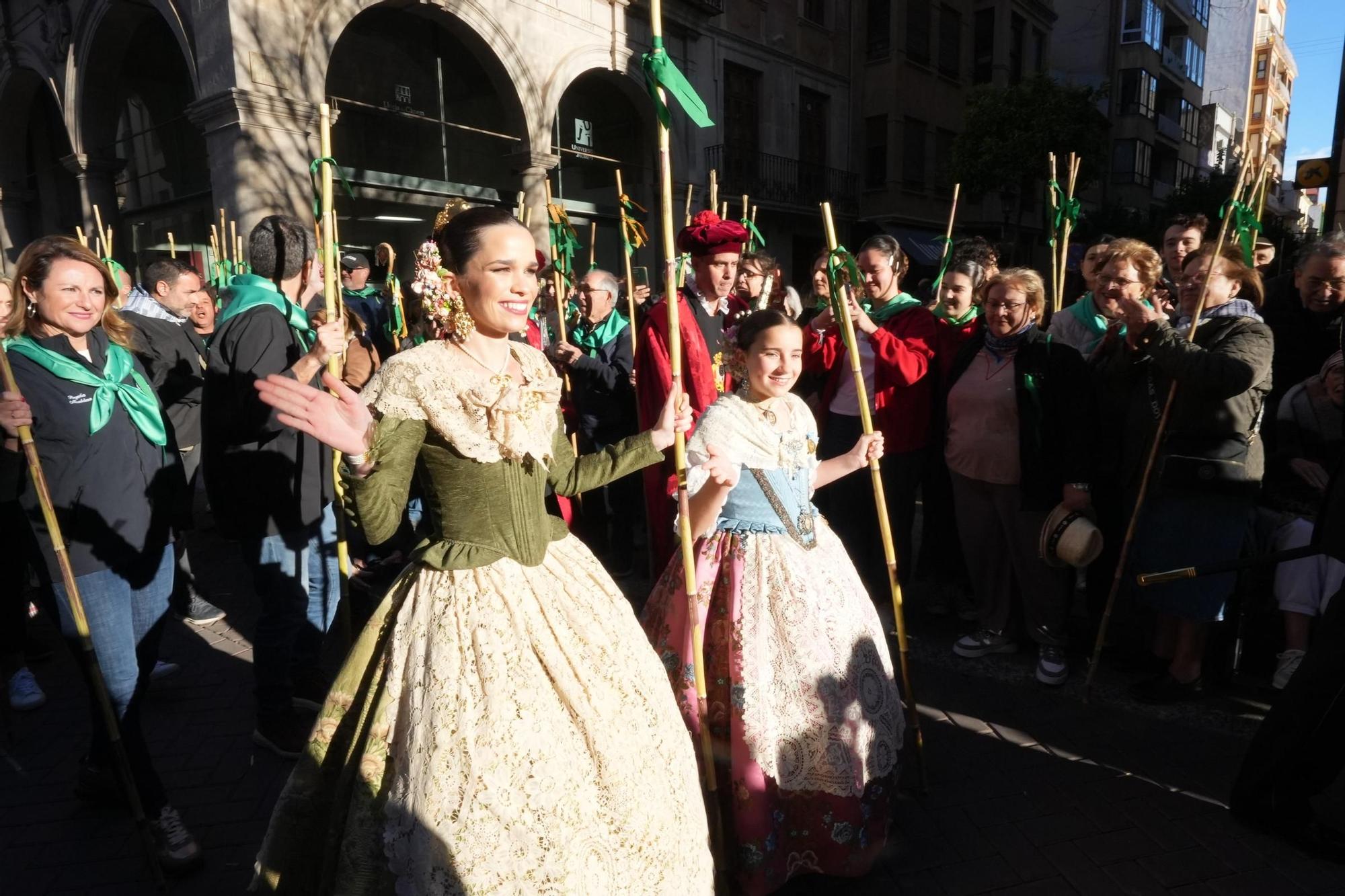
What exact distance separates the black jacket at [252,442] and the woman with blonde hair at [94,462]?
36 cm

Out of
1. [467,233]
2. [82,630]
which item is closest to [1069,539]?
[467,233]

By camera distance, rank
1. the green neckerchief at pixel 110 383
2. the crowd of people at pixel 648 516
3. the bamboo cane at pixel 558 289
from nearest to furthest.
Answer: the crowd of people at pixel 648 516 → the green neckerchief at pixel 110 383 → the bamboo cane at pixel 558 289

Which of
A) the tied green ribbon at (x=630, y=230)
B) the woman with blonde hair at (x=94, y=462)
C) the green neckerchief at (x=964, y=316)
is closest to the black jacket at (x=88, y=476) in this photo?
the woman with blonde hair at (x=94, y=462)

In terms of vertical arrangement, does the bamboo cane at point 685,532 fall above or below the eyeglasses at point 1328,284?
below

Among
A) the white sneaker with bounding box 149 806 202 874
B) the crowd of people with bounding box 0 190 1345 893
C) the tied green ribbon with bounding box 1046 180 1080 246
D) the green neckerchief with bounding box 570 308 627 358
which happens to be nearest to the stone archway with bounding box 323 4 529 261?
the green neckerchief with bounding box 570 308 627 358

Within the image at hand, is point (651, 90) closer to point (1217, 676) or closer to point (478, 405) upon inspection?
point (478, 405)

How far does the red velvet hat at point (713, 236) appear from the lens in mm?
4047

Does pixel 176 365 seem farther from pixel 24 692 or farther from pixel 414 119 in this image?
pixel 414 119

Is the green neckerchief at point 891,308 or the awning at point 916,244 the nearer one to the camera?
the green neckerchief at point 891,308

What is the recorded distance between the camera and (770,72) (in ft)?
58.4

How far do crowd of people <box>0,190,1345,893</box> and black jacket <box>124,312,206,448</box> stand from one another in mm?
30

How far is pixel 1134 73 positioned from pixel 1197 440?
1337 inches

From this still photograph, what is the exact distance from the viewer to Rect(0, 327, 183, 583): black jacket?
258 centimetres

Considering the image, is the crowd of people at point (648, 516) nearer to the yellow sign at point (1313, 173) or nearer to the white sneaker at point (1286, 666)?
the white sneaker at point (1286, 666)
